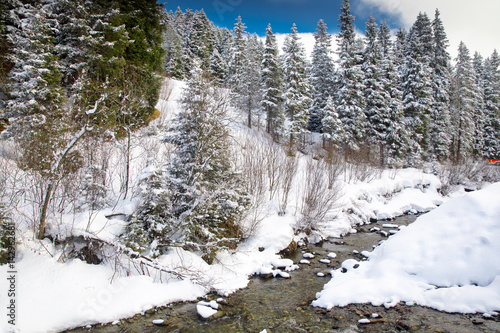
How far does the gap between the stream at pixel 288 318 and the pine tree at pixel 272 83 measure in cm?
2231

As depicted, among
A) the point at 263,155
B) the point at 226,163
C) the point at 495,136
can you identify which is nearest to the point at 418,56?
the point at 495,136

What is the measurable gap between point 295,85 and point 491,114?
1305 inches

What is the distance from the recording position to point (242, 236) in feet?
36.8

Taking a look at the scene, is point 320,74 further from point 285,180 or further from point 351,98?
point 285,180

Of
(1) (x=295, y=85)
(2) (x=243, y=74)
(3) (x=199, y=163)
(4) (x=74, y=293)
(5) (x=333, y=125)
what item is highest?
(2) (x=243, y=74)

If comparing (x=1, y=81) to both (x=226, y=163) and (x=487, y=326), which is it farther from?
(x=487, y=326)

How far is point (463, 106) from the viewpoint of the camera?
34844 mm

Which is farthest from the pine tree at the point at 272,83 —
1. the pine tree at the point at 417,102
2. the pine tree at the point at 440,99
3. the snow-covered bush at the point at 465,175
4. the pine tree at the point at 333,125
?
the pine tree at the point at 440,99

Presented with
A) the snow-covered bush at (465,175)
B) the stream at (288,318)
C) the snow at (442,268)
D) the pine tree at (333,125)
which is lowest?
the stream at (288,318)

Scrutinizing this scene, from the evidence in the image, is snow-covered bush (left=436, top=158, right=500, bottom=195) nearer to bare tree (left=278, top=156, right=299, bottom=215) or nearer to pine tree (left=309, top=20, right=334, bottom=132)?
pine tree (left=309, top=20, right=334, bottom=132)

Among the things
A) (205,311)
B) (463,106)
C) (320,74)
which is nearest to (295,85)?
(320,74)

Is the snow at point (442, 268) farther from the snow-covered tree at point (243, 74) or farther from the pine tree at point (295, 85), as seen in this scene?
the snow-covered tree at point (243, 74)

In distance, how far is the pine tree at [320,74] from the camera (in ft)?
111

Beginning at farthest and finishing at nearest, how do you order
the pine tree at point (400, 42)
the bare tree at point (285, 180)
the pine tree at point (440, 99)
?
the pine tree at point (400, 42), the pine tree at point (440, 99), the bare tree at point (285, 180)
